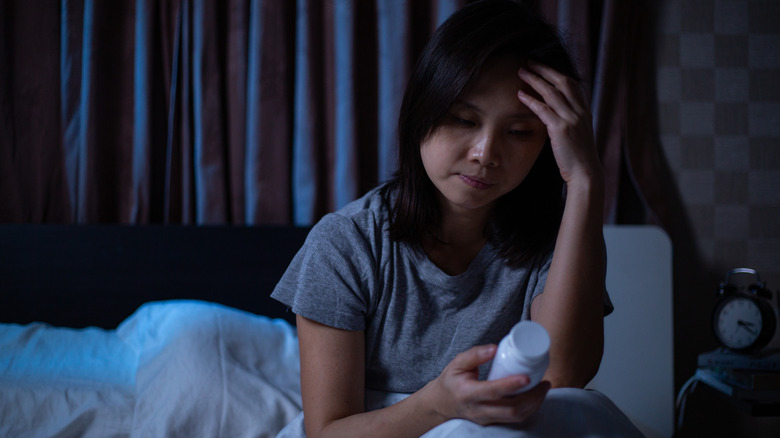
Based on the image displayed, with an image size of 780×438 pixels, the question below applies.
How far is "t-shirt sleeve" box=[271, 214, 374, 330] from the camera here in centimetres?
75

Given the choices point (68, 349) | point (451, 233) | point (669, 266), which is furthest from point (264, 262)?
point (669, 266)

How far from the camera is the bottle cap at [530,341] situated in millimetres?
476

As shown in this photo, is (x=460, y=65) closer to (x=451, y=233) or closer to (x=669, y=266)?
(x=451, y=233)

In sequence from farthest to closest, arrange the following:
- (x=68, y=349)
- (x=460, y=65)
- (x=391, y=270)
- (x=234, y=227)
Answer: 1. (x=234, y=227)
2. (x=68, y=349)
3. (x=391, y=270)
4. (x=460, y=65)

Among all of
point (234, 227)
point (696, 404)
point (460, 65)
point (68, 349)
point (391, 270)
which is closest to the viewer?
point (460, 65)

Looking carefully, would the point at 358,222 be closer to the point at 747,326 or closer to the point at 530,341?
the point at 530,341

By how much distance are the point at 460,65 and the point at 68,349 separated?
3.58 ft

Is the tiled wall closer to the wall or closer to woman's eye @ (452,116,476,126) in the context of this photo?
the wall

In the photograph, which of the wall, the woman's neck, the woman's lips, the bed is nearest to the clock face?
the bed

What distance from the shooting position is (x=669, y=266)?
1.58 meters

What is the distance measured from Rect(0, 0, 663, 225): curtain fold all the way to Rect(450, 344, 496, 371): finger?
117cm

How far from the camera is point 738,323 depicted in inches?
57.7

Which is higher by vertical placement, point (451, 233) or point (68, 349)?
point (451, 233)

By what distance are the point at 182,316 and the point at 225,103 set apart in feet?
2.35
